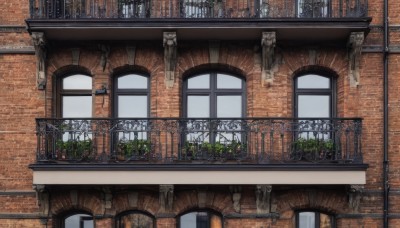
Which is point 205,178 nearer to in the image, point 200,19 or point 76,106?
point 200,19

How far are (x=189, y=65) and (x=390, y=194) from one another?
Result: 5.20 metres

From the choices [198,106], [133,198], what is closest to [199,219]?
[133,198]

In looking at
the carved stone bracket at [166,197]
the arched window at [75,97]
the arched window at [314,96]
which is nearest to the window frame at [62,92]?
the arched window at [75,97]

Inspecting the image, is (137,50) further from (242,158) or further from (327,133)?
(327,133)

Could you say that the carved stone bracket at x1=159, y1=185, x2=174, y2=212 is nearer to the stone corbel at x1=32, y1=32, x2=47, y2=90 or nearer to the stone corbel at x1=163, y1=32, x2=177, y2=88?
the stone corbel at x1=163, y1=32, x2=177, y2=88

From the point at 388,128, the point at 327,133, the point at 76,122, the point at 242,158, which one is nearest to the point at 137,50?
the point at 76,122

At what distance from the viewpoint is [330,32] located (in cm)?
1462

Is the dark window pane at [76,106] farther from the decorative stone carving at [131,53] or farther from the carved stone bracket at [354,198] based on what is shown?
the carved stone bracket at [354,198]

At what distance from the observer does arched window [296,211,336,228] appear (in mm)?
15188

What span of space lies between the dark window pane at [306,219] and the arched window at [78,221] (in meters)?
4.66

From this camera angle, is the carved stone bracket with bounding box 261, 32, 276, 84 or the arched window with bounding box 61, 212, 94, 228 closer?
the carved stone bracket with bounding box 261, 32, 276, 84

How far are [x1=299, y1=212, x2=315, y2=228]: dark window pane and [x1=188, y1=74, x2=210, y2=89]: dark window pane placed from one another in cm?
356

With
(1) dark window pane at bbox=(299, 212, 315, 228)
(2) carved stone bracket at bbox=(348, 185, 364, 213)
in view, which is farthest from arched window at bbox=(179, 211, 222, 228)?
(2) carved stone bracket at bbox=(348, 185, 364, 213)

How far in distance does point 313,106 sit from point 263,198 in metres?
2.44
